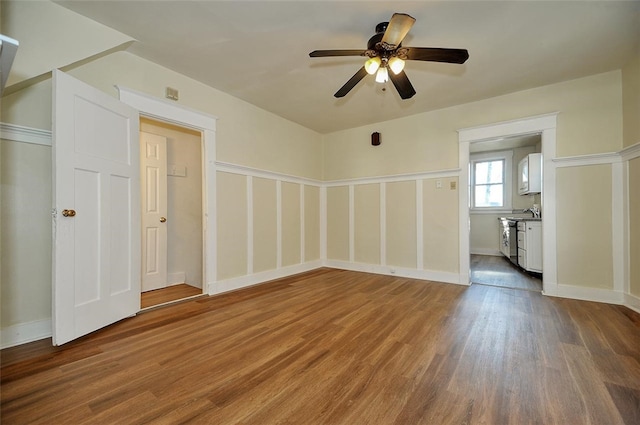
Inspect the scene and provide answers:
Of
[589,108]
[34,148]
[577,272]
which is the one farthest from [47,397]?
[589,108]

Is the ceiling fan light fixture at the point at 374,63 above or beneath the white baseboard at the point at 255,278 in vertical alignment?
above

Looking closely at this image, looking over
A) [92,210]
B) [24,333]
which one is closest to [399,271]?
[92,210]

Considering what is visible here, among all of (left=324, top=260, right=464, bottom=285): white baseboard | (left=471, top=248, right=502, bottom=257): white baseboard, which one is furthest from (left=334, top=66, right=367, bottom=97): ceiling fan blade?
(left=471, top=248, right=502, bottom=257): white baseboard

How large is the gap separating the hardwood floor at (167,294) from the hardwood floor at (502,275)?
400cm

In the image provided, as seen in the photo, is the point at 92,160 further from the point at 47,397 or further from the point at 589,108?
the point at 589,108

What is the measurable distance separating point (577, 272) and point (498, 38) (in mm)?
2829

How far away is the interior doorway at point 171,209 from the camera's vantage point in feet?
11.8

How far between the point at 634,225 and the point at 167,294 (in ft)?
17.7

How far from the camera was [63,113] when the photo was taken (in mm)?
1984

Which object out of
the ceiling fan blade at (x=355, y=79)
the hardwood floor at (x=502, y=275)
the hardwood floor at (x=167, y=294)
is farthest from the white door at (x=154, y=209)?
the hardwood floor at (x=502, y=275)

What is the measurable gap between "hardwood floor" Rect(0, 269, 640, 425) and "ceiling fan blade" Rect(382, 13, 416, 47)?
2.25 meters

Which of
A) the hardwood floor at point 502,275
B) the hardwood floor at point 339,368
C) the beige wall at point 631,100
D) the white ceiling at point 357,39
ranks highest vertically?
the white ceiling at point 357,39

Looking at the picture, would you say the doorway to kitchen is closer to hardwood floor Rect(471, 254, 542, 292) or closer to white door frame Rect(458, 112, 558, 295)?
hardwood floor Rect(471, 254, 542, 292)

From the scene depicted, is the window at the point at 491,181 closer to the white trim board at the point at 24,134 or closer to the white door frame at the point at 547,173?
the white door frame at the point at 547,173
